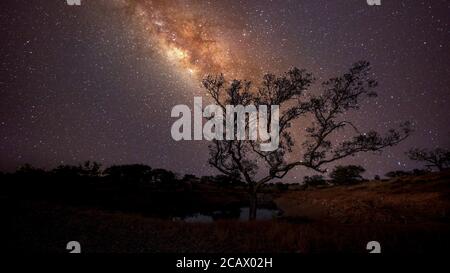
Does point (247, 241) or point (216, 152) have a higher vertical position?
point (216, 152)

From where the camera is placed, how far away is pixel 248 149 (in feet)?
80.7

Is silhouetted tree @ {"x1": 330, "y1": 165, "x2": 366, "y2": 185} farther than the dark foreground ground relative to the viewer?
Yes

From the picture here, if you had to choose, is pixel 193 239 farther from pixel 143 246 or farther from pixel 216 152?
pixel 216 152

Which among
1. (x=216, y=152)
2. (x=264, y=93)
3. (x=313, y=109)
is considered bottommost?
(x=216, y=152)

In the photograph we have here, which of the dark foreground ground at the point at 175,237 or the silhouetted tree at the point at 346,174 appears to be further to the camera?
the silhouetted tree at the point at 346,174

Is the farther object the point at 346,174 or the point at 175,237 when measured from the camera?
the point at 346,174
